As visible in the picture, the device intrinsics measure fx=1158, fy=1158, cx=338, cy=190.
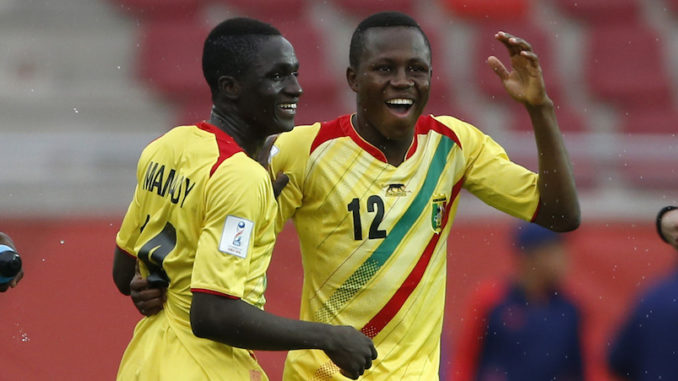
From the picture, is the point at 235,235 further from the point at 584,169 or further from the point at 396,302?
the point at 584,169

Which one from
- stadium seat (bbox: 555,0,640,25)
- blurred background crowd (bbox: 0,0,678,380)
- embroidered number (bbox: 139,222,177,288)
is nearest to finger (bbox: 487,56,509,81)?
embroidered number (bbox: 139,222,177,288)

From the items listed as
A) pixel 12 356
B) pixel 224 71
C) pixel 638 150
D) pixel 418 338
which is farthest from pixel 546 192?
pixel 638 150

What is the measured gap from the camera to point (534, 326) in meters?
5.57

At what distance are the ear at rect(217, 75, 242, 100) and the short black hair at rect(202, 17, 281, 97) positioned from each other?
0.02 meters

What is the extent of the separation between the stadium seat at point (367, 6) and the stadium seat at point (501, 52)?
2.24 feet

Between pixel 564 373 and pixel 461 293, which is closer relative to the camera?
pixel 564 373

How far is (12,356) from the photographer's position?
677cm

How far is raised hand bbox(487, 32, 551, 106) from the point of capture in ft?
13.2

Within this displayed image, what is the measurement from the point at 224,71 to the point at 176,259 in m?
0.64

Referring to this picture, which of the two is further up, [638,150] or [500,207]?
[500,207]

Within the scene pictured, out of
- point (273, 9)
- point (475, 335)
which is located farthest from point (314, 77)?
point (475, 335)

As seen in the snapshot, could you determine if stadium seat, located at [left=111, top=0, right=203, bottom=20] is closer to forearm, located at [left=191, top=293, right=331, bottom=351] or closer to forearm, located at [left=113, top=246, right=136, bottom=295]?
forearm, located at [left=113, top=246, right=136, bottom=295]

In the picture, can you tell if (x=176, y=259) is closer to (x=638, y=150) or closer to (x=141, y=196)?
(x=141, y=196)

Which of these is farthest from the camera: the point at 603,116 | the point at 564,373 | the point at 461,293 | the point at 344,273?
the point at 603,116
